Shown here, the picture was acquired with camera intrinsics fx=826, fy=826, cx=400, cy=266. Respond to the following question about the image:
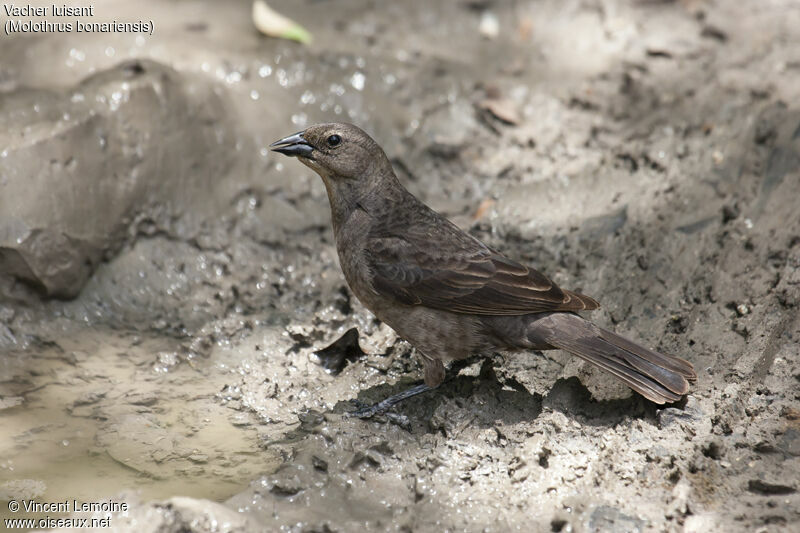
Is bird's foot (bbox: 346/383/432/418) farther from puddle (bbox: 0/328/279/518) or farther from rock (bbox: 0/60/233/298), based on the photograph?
rock (bbox: 0/60/233/298)

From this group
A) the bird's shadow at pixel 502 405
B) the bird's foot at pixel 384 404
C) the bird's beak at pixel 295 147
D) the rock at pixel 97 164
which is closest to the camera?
the bird's shadow at pixel 502 405

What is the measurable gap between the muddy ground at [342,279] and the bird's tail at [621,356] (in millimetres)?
131

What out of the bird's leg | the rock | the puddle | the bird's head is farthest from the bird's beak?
the bird's leg

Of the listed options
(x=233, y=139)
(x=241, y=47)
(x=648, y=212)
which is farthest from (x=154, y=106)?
(x=648, y=212)

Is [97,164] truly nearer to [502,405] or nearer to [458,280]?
[458,280]

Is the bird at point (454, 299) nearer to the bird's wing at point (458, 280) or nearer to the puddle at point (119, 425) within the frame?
the bird's wing at point (458, 280)

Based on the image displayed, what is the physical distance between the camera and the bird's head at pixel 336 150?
4.86 meters

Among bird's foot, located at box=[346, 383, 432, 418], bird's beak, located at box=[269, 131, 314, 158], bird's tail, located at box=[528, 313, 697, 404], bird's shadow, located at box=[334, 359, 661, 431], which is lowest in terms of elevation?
bird's foot, located at box=[346, 383, 432, 418]

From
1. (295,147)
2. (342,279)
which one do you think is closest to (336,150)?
(295,147)

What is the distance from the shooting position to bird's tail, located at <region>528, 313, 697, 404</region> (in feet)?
13.1

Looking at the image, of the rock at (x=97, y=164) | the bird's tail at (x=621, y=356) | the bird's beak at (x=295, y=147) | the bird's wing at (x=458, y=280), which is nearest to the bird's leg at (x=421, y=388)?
the bird's wing at (x=458, y=280)

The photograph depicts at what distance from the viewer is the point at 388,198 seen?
4.89m

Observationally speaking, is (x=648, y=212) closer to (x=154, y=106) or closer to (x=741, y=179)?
(x=741, y=179)

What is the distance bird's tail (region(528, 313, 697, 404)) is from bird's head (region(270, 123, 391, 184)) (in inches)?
54.6
